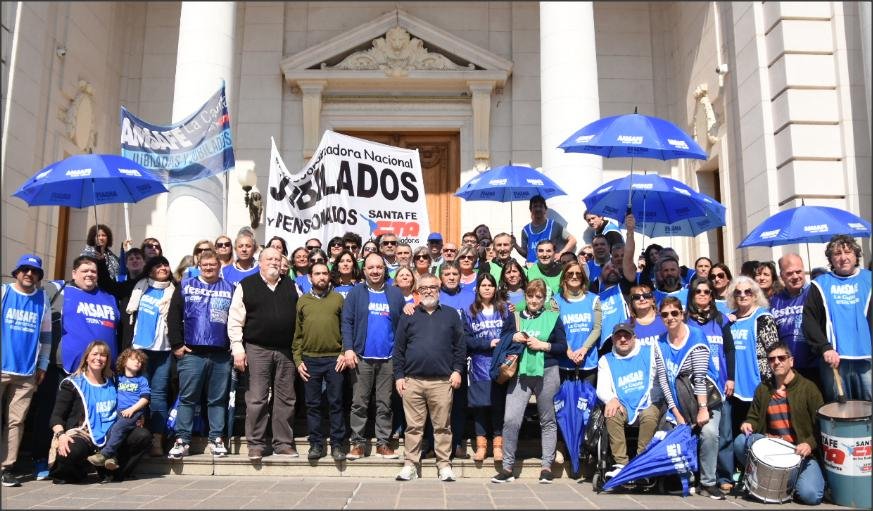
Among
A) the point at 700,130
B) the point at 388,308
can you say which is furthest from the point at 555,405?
the point at 700,130

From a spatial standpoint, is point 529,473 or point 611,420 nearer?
point 611,420

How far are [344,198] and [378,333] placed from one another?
2.76 metres

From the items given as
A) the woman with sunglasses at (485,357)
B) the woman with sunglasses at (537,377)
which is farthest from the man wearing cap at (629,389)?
the woman with sunglasses at (485,357)

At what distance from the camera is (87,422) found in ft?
24.0

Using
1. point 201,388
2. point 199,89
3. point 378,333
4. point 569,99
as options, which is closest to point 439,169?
point 569,99

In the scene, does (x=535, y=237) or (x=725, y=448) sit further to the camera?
(x=535, y=237)

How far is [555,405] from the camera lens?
761cm

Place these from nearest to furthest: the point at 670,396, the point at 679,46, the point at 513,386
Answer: the point at 670,396, the point at 513,386, the point at 679,46

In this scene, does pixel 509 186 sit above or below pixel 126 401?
above

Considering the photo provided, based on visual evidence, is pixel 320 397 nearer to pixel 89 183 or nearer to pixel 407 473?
pixel 407 473

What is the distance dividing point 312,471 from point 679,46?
40.0 ft

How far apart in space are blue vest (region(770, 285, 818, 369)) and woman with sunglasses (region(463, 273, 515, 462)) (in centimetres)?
277

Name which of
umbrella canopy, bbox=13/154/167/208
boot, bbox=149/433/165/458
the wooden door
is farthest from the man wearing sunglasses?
the wooden door

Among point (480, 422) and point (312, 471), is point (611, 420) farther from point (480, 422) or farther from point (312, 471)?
point (312, 471)
